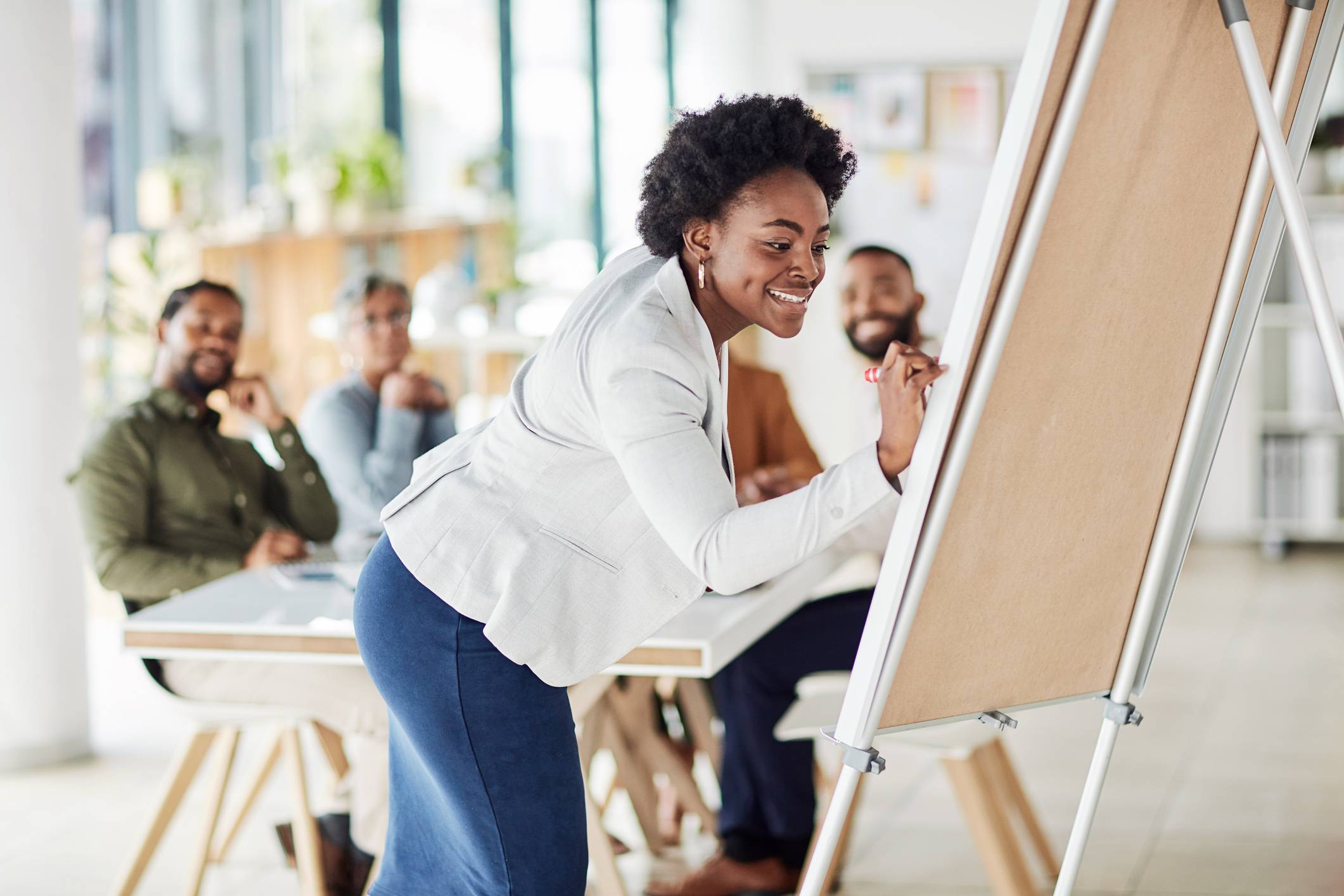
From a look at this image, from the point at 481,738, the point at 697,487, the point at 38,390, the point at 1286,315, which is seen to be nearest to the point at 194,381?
the point at 38,390

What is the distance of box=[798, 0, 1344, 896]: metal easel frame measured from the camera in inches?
47.8

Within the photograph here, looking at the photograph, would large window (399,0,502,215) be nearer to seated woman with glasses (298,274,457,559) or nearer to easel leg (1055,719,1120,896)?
seated woman with glasses (298,274,457,559)

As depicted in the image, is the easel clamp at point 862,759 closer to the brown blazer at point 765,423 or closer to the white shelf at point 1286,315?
the brown blazer at point 765,423

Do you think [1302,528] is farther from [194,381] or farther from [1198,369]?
[1198,369]

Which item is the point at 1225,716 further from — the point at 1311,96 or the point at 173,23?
the point at 173,23

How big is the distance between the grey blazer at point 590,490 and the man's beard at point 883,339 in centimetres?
143

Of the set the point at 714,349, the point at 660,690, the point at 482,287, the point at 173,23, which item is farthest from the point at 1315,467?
the point at 714,349

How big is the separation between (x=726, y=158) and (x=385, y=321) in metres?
2.04

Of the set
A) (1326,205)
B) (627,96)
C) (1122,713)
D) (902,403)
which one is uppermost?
(627,96)

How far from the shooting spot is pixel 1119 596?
153cm

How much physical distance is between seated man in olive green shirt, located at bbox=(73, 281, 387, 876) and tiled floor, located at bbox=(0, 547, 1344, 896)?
56cm

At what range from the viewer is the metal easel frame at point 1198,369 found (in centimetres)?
121

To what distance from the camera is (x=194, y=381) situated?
9.21 feet

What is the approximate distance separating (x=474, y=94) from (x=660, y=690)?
186 inches
